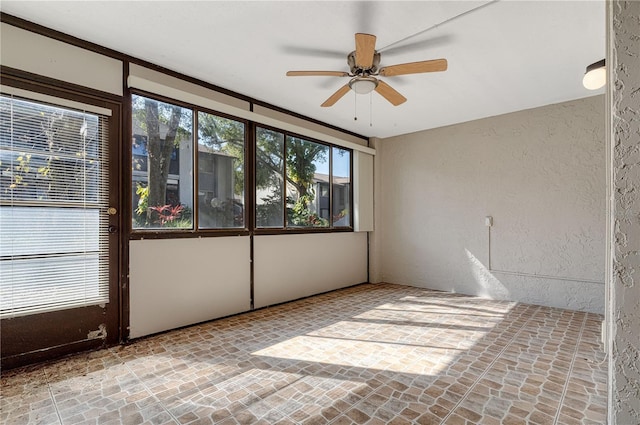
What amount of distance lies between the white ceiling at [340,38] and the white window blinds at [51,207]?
0.84 metres

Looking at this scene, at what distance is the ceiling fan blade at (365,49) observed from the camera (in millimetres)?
2262

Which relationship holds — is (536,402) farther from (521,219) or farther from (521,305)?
(521,219)

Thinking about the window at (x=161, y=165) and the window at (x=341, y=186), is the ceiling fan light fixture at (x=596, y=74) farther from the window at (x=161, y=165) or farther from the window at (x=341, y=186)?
the window at (x=161, y=165)

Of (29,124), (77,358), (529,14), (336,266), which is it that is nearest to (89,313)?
(77,358)

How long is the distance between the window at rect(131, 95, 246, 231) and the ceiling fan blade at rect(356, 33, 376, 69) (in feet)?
6.42

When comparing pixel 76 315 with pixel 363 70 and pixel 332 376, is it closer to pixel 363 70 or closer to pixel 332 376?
pixel 332 376

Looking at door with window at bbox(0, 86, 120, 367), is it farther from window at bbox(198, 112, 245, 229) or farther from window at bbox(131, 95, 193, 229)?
window at bbox(198, 112, 245, 229)

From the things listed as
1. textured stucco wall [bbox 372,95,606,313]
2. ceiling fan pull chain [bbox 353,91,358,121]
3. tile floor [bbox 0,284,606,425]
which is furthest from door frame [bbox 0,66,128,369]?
textured stucco wall [bbox 372,95,606,313]

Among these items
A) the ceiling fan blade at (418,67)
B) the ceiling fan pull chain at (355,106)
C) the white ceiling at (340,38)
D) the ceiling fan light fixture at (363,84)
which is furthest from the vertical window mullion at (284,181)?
the ceiling fan blade at (418,67)

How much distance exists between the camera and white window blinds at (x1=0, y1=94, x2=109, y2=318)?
2.48 m

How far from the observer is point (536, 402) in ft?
6.79

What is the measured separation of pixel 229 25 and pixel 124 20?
0.83m

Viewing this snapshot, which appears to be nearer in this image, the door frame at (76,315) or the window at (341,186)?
the door frame at (76,315)

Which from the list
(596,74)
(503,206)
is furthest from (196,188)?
(503,206)
